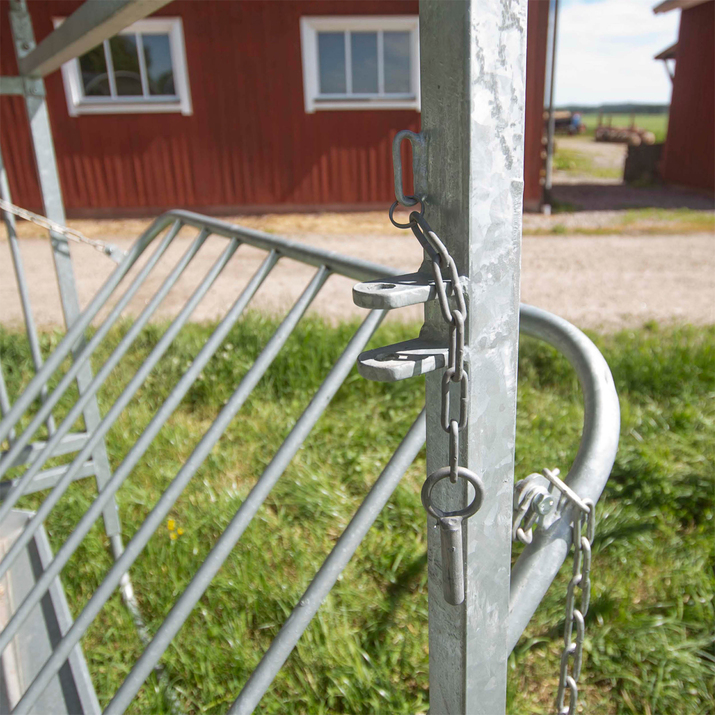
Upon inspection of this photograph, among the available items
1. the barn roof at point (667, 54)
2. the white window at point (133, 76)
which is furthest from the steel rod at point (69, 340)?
the barn roof at point (667, 54)

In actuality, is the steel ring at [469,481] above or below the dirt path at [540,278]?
above

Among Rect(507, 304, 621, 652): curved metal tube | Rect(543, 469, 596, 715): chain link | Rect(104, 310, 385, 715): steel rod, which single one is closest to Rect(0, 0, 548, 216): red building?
Rect(104, 310, 385, 715): steel rod

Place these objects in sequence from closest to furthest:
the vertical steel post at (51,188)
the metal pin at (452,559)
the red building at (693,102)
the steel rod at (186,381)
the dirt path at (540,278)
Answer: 1. the metal pin at (452,559)
2. the steel rod at (186,381)
3. the vertical steel post at (51,188)
4. the dirt path at (540,278)
5. the red building at (693,102)

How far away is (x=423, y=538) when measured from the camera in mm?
2416

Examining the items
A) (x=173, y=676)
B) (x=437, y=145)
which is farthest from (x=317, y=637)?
(x=437, y=145)

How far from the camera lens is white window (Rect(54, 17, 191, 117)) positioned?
9164 mm

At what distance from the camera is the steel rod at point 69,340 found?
1.82 meters

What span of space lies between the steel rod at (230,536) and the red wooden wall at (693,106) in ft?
40.6

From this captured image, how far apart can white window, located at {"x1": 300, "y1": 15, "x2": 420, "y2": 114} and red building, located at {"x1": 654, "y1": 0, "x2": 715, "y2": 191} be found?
563 cm

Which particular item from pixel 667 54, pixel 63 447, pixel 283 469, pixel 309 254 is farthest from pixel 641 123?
pixel 283 469

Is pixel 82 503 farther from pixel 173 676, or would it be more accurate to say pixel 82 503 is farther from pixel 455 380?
pixel 455 380

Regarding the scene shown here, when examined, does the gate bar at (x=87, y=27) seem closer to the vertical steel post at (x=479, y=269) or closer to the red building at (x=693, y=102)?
the vertical steel post at (x=479, y=269)

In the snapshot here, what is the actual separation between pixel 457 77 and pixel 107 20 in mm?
886

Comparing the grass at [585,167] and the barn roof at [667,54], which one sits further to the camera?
the grass at [585,167]
